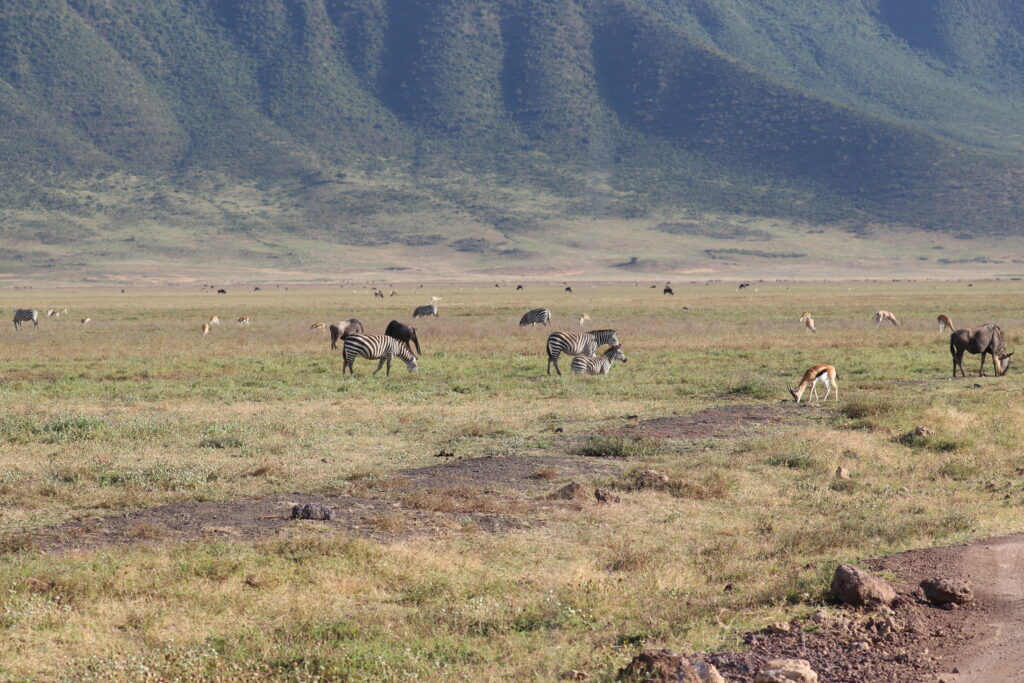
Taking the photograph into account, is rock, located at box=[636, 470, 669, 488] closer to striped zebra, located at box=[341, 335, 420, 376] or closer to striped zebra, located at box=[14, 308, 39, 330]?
striped zebra, located at box=[341, 335, 420, 376]

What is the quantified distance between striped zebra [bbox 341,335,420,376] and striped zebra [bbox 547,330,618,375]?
330 cm

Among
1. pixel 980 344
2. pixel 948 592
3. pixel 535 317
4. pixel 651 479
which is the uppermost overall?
pixel 535 317

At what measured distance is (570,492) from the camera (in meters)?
13.2

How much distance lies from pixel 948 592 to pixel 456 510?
536 centimetres

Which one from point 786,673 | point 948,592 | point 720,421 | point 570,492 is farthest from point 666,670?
point 720,421

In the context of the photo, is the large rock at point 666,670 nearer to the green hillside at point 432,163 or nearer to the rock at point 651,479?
the rock at point 651,479

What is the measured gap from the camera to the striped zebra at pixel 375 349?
2723 centimetres

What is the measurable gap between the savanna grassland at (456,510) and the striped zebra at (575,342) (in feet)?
4.46

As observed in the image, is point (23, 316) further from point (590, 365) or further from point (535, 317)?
point (590, 365)

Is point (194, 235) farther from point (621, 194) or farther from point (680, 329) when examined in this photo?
point (680, 329)

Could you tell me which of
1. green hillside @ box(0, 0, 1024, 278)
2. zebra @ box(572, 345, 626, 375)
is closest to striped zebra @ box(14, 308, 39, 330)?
zebra @ box(572, 345, 626, 375)

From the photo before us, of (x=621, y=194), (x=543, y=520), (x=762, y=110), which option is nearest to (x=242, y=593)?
(x=543, y=520)

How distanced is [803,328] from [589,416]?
26.5 meters

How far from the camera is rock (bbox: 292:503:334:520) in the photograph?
39.8 feet
